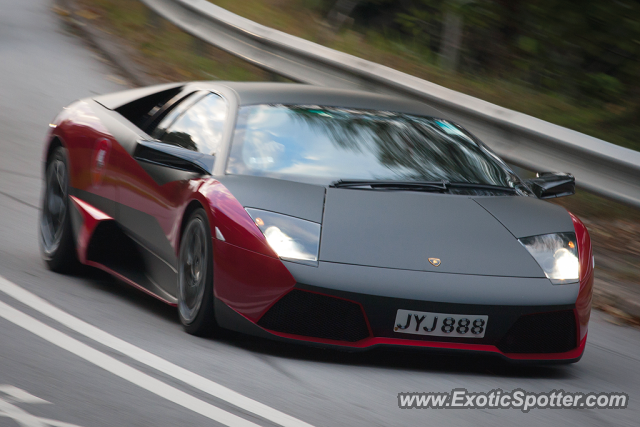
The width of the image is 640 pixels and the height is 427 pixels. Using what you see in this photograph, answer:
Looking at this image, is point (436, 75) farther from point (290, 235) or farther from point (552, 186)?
point (290, 235)

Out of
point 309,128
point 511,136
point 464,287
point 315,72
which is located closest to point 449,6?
point 315,72

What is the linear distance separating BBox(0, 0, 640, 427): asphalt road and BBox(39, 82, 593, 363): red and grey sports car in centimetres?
16

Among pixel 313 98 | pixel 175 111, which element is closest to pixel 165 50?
pixel 175 111

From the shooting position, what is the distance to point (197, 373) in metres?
3.90

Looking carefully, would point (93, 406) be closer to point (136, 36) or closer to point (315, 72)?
point (315, 72)

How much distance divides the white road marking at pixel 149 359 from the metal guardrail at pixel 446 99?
3495 mm

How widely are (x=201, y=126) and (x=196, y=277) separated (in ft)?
3.29

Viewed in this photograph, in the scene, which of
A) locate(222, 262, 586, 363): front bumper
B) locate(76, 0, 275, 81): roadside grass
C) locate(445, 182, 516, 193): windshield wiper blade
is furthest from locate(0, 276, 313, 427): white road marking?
locate(76, 0, 275, 81): roadside grass

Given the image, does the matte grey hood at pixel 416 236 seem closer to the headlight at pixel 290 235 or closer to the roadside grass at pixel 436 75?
the headlight at pixel 290 235

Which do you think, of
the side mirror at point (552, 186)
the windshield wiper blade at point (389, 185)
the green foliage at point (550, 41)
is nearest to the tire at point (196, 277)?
the windshield wiper blade at point (389, 185)

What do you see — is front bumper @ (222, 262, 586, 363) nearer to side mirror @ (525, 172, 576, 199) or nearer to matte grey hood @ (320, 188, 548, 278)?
matte grey hood @ (320, 188, 548, 278)

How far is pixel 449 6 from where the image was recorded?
10953mm

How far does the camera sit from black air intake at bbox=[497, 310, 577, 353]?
428cm

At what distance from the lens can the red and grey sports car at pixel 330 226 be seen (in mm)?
4180
